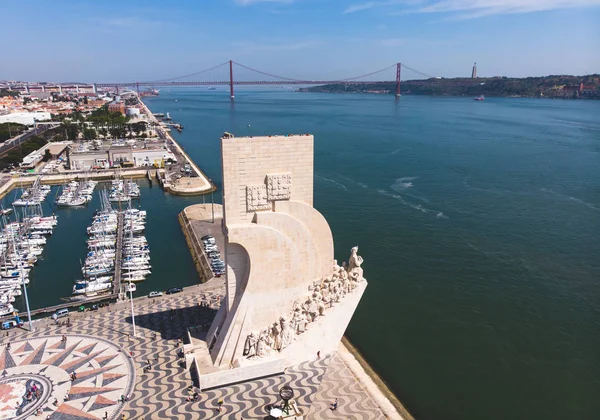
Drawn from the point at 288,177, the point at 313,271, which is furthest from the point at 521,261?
the point at 288,177

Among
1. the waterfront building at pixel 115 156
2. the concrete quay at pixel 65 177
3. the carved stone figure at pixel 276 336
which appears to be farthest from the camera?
the waterfront building at pixel 115 156

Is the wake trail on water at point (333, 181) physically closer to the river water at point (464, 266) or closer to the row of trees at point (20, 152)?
the river water at point (464, 266)

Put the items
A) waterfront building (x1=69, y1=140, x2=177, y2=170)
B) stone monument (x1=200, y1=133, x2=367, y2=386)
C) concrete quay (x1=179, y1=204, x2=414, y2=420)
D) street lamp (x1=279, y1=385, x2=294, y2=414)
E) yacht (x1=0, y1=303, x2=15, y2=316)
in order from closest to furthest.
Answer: street lamp (x1=279, y1=385, x2=294, y2=414)
concrete quay (x1=179, y1=204, x2=414, y2=420)
stone monument (x1=200, y1=133, x2=367, y2=386)
yacht (x1=0, y1=303, x2=15, y2=316)
waterfront building (x1=69, y1=140, x2=177, y2=170)

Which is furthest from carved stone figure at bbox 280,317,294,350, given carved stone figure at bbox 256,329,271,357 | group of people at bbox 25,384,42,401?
group of people at bbox 25,384,42,401

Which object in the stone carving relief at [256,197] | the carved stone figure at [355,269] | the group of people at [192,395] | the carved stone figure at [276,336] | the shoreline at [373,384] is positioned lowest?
the shoreline at [373,384]

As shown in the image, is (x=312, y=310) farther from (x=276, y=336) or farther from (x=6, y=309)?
(x=6, y=309)

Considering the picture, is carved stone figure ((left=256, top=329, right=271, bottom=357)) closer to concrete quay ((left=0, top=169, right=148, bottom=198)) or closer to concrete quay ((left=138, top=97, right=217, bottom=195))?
concrete quay ((left=138, top=97, right=217, bottom=195))

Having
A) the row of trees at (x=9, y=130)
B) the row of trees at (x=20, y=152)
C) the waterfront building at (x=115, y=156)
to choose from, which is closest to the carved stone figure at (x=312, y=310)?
the waterfront building at (x=115, y=156)
